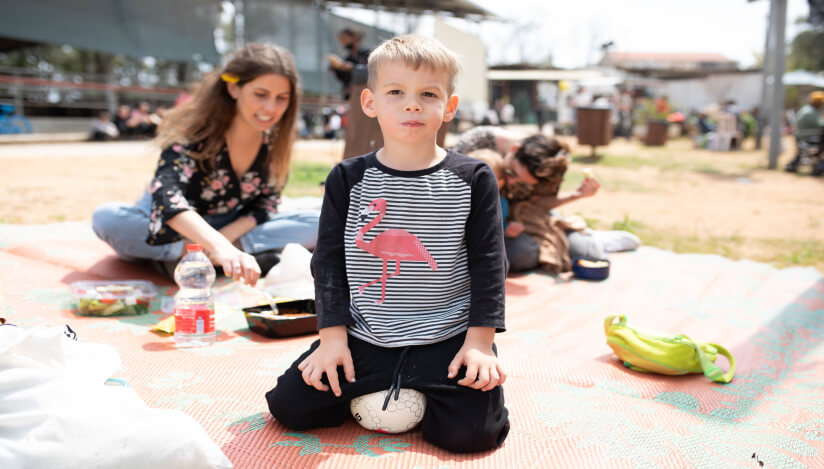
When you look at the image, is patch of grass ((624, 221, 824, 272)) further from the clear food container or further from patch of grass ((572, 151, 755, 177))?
patch of grass ((572, 151, 755, 177))

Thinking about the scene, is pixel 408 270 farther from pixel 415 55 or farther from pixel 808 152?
pixel 808 152

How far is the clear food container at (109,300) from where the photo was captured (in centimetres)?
295

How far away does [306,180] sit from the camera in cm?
882

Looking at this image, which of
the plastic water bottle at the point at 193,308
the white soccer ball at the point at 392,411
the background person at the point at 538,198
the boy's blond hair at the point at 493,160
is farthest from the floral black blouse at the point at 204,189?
the white soccer ball at the point at 392,411

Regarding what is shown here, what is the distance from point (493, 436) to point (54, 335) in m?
1.12

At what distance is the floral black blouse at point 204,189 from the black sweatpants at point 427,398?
1.57 m

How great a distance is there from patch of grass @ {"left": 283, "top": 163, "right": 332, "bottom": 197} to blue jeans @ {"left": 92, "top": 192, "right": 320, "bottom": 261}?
→ 2.03 m

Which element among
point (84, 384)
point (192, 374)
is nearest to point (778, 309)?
point (192, 374)

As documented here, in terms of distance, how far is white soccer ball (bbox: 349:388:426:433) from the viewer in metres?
1.77

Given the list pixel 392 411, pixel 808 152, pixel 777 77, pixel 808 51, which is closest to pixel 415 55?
pixel 392 411

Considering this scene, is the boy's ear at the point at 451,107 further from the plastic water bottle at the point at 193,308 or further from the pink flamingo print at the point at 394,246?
the plastic water bottle at the point at 193,308

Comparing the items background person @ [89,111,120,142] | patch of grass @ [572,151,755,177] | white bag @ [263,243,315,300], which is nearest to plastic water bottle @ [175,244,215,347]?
white bag @ [263,243,315,300]

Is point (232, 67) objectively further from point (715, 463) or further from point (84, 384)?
point (715, 463)

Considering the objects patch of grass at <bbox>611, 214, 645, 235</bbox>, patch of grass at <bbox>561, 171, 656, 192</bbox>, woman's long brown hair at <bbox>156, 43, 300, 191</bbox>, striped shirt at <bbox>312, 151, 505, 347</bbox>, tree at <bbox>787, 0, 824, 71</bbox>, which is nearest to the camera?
striped shirt at <bbox>312, 151, 505, 347</bbox>
